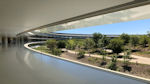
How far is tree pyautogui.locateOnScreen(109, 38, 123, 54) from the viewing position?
3.93 meters

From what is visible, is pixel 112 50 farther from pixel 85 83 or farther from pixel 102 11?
pixel 85 83

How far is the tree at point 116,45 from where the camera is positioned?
3.93m

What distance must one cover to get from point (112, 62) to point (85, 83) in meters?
2.83

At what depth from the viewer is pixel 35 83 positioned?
2.07m

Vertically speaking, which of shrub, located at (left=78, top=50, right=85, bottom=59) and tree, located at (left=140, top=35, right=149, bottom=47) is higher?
tree, located at (left=140, top=35, right=149, bottom=47)

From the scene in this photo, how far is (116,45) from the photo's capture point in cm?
421

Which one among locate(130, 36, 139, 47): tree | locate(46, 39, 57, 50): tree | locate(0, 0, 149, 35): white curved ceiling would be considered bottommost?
locate(46, 39, 57, 50): tree

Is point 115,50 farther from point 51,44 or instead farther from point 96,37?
point 51,44

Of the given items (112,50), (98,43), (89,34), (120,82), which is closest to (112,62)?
(112,50)

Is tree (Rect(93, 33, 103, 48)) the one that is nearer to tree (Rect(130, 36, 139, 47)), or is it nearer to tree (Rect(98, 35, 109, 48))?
tree (Rect(98, 35, 109, 48))

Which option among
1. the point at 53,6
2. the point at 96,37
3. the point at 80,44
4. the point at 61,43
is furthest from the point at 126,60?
the point at 61,43

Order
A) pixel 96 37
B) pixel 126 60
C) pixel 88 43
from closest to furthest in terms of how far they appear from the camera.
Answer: pixel 126 60 → pixel 96 37 → pixel 88 43

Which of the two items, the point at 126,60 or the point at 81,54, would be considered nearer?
the point at 126,60

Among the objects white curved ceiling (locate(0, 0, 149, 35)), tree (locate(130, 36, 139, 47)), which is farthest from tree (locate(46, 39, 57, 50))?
tree (locate(130, 36, 139, 47))
